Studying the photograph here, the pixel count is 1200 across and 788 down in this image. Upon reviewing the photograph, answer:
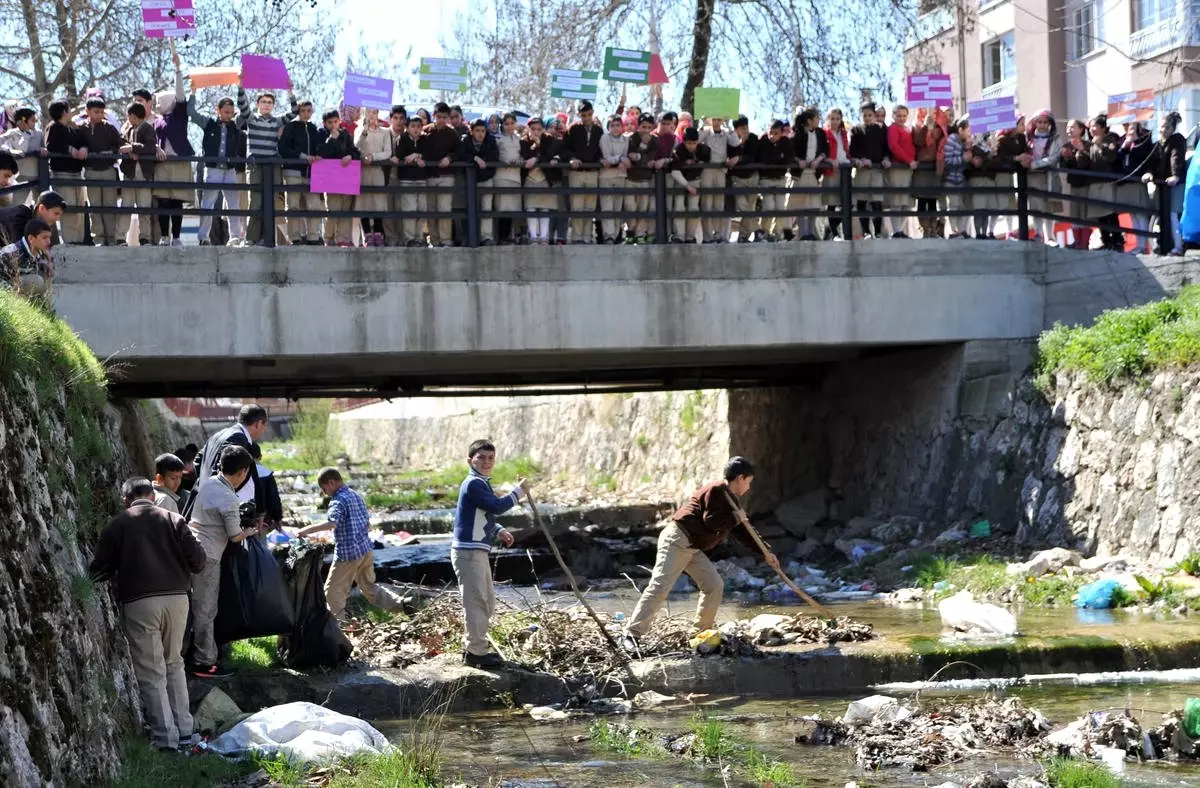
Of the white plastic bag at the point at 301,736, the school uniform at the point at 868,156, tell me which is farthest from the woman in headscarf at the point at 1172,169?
the white plastic bag at the point at 301,736

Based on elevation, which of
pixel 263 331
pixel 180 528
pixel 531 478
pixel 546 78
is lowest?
pixel 531 478

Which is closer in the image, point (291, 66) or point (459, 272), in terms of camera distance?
point (459, 272)

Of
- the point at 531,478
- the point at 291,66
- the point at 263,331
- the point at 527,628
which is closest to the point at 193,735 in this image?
the point at 527,628

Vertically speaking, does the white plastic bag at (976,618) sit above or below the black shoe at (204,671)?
below

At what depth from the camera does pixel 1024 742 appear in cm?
885

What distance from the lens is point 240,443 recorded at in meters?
11.0

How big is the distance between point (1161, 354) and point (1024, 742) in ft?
26.1

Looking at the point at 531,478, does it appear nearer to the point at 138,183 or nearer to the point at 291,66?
the point at 291,66

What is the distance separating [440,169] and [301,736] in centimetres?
953

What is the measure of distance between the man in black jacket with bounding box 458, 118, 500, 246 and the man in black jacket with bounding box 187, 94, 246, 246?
255 centimetres

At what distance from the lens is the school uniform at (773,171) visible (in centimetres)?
1777

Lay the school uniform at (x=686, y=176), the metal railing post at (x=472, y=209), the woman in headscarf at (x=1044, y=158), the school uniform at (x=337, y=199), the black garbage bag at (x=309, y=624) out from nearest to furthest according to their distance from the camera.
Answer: the black garbage bag at (x=309, y=624) < the school uniform at (x=337, y=199) < the metal railing post at (x=472, y=209) < the school uniform at (x=686, y=176) < the woman in headscarf at (x=1044, y=158)

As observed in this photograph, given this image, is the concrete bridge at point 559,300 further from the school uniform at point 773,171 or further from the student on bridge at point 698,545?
the student on bridge at point 698,545

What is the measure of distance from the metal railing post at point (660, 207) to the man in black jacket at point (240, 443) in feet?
23.9
